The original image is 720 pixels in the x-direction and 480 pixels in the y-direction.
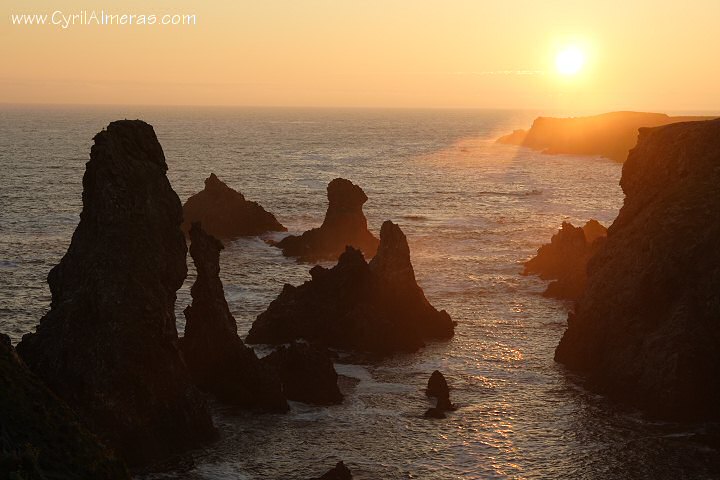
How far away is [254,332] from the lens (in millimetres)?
71812

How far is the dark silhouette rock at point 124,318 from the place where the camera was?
47344mm

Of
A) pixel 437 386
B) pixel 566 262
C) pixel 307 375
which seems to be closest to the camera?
pixel 307 375

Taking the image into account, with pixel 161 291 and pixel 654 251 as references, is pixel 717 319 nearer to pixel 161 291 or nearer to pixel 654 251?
pixel 654 251

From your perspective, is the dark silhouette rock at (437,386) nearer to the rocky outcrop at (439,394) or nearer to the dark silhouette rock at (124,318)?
the rocky outcrop at (439,394)

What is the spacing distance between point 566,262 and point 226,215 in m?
51.2

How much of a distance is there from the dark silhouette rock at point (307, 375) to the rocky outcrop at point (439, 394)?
19.9 ft

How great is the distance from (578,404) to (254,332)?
2677cm

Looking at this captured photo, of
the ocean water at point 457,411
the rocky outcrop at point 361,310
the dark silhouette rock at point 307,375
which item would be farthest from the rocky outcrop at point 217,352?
the rocky outcrop at point 361,310

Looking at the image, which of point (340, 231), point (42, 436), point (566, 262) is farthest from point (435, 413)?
point (340, 231)

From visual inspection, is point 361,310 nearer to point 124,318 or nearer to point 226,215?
point 124,318

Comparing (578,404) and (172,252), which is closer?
(172,252)

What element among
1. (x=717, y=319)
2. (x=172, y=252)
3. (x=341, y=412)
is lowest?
(x=341, y=412)

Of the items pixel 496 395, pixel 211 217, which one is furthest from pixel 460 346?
pixel 211 217

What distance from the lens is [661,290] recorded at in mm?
60344
